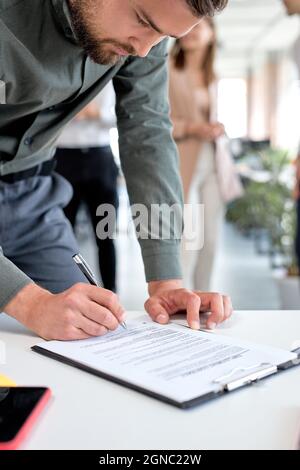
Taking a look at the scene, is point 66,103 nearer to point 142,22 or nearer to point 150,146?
point 150,146

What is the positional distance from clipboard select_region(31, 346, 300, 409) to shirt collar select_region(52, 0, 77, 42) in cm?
56

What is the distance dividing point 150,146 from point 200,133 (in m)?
1.57

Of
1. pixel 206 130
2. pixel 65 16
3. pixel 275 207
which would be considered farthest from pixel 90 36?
pixel 275 207

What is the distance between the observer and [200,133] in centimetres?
292

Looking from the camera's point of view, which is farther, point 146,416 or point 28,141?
point 28,141

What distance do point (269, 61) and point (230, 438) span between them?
50.5 ft

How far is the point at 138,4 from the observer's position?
1015 millimetres

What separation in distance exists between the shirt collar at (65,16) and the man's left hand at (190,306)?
1.58ft

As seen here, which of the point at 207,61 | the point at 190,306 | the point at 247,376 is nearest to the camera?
the point at 247,376

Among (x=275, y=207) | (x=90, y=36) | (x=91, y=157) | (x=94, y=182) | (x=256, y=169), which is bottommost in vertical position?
(x=256, y=169)

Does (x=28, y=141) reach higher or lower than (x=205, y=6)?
lower

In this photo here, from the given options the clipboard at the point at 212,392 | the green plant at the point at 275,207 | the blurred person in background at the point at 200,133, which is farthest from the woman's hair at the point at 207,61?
the clipboard at the point at 212,392

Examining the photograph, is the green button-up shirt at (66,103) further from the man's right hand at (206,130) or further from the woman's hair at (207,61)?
the woman's hair at (207,61)
